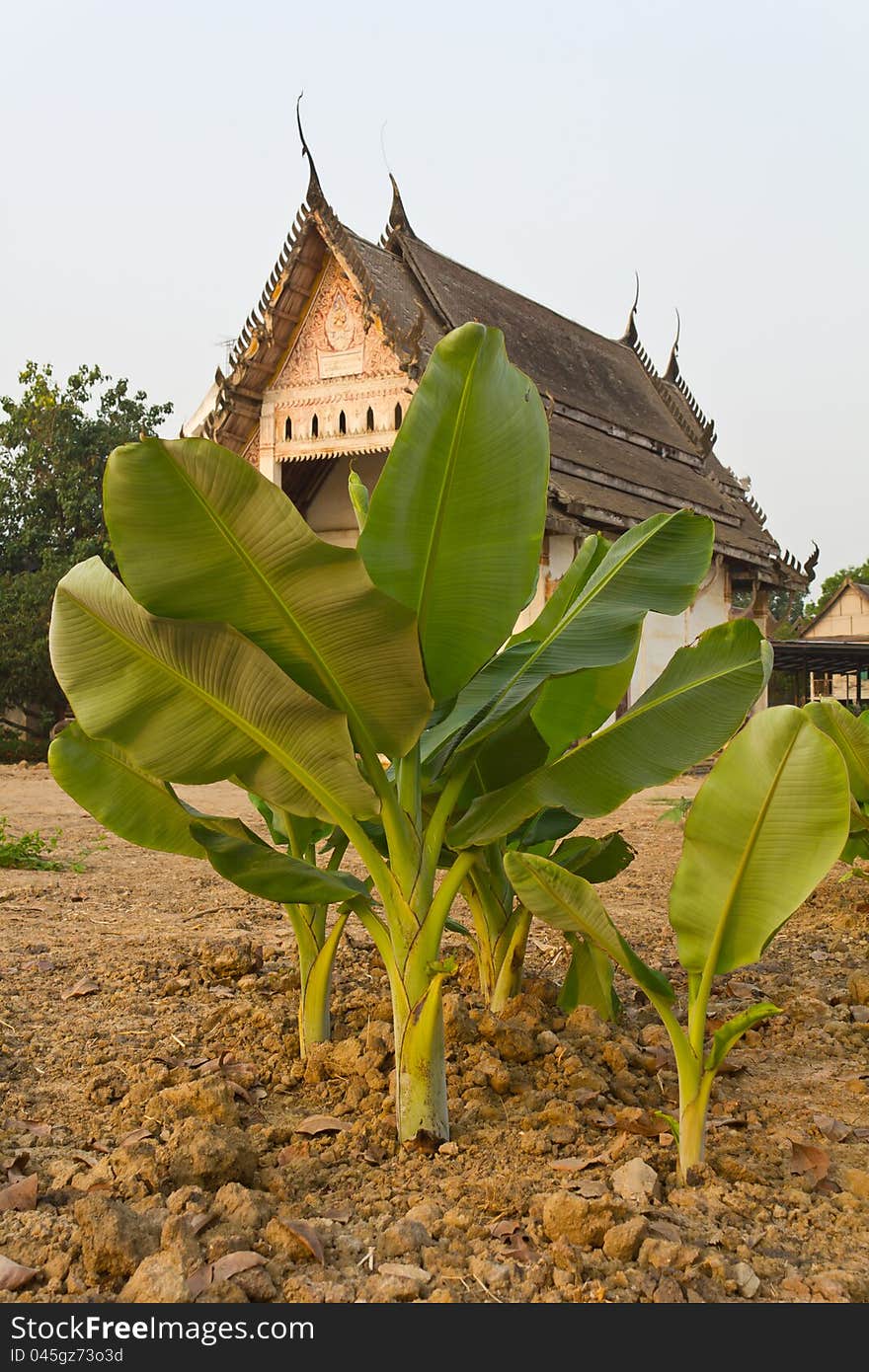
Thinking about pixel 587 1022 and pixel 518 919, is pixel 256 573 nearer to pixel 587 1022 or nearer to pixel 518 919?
pixel 518 919

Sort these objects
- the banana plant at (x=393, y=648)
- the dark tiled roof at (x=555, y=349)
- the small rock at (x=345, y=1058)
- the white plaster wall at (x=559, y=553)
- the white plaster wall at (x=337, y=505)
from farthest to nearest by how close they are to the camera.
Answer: the white plaster wall at (x=337, y=505) → the dark tiled roof at (x=555, y=349) → the white plaster wall at (x=559, y=553) → the small rock at (x=345, y=1058) → the banana plant at (x=393, y=648)

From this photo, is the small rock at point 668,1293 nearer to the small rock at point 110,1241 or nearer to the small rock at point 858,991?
the small rock at point 110,1241

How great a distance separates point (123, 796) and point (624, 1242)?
1413mm

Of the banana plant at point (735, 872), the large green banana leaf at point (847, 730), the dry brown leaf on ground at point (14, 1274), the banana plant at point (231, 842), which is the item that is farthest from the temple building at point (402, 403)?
the dry brown leaf on ground at point (14, 1274)

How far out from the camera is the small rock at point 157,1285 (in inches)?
60.6

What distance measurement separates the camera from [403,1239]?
1.73m

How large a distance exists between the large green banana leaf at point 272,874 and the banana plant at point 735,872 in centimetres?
36

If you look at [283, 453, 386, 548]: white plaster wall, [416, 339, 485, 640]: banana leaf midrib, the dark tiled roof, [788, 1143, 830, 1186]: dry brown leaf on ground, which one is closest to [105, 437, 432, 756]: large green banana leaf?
[416, 339, 485, 640]: banana leaf midrib

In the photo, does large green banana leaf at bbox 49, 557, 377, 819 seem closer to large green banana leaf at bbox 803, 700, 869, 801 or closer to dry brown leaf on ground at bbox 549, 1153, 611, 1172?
dry brown leaf on ground at bbox 549, 1153, 611, 1172

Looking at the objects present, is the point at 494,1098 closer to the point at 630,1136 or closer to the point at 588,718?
the point at 630,1136

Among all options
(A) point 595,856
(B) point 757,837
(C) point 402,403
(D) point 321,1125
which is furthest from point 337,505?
(B) point 757,837

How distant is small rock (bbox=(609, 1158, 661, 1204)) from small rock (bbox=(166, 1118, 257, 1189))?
67 centimetres

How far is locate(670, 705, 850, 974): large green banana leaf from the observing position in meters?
1.79
